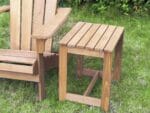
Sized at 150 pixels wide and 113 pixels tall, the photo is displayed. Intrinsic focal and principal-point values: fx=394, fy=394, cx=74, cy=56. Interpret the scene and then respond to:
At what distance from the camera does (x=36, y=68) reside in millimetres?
3703

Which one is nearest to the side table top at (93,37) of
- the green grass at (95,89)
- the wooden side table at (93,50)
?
the wooden side table at (93,50)

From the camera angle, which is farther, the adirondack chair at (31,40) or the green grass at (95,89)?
the green grass at (95,89)

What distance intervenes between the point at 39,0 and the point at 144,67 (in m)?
1.42

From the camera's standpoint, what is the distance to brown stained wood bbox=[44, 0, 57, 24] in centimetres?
423

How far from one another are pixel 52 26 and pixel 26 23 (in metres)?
0.72

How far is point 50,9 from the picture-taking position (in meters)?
4.25

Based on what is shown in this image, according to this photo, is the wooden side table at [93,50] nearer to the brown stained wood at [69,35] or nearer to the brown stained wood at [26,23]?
the brown stained wood at [69,35]

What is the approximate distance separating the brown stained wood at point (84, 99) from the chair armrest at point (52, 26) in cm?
67

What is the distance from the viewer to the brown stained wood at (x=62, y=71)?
3.61 metres

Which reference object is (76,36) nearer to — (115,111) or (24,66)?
(24,66)

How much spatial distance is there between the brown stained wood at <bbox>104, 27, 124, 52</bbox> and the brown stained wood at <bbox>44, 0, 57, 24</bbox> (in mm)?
743

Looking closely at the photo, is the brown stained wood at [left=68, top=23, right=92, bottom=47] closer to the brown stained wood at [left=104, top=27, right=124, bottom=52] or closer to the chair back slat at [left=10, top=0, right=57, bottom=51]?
the brown stained wood at [left=104, top=27, right=124, bottom=52]

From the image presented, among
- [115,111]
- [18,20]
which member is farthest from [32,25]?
[115,111]

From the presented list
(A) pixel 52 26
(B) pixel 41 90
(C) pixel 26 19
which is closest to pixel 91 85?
(B) pixel 41 90
